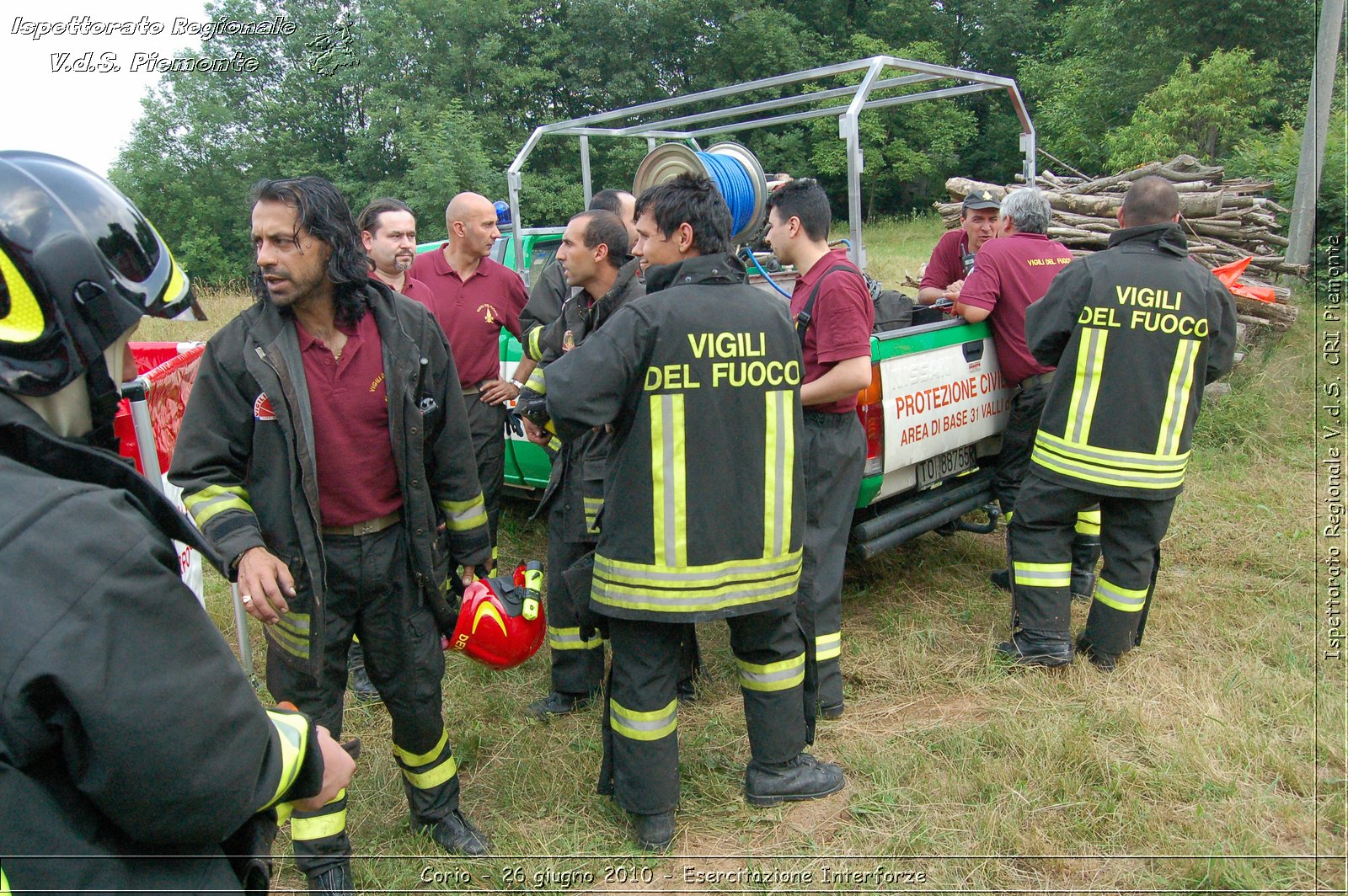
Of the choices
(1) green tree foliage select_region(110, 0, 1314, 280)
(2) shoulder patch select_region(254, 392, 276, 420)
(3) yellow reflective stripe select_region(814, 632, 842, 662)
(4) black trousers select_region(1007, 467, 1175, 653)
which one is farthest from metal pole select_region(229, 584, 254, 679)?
(1) green tree foliage select_region(110, 0, 1314, 280)

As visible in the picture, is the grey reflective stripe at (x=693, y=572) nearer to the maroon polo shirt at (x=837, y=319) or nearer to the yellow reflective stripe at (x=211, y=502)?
the maroon polo shirt at (x=837, y=319)

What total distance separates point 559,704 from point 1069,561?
A: 7.96 feet

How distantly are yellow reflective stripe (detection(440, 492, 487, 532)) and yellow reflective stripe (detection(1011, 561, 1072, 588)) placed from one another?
101 inches

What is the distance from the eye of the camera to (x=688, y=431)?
2809 mm

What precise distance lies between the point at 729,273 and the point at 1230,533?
4.20 metres

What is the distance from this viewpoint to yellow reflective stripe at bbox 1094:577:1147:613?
398cm

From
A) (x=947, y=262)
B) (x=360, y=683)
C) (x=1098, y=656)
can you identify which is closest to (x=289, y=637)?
(x=360, y=683)

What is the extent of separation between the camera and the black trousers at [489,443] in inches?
180

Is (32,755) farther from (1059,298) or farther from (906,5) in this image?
(906,5)

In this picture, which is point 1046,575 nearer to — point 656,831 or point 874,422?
point 874,422

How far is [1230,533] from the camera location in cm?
542

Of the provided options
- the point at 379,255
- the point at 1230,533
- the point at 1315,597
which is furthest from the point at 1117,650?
the point at 379,255

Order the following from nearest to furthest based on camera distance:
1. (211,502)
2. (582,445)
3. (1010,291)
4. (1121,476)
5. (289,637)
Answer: (211,502) → (289,637) → (582,445) → (1121,476) → (1010,291)

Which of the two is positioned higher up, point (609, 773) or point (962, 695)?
point (609, 773)
